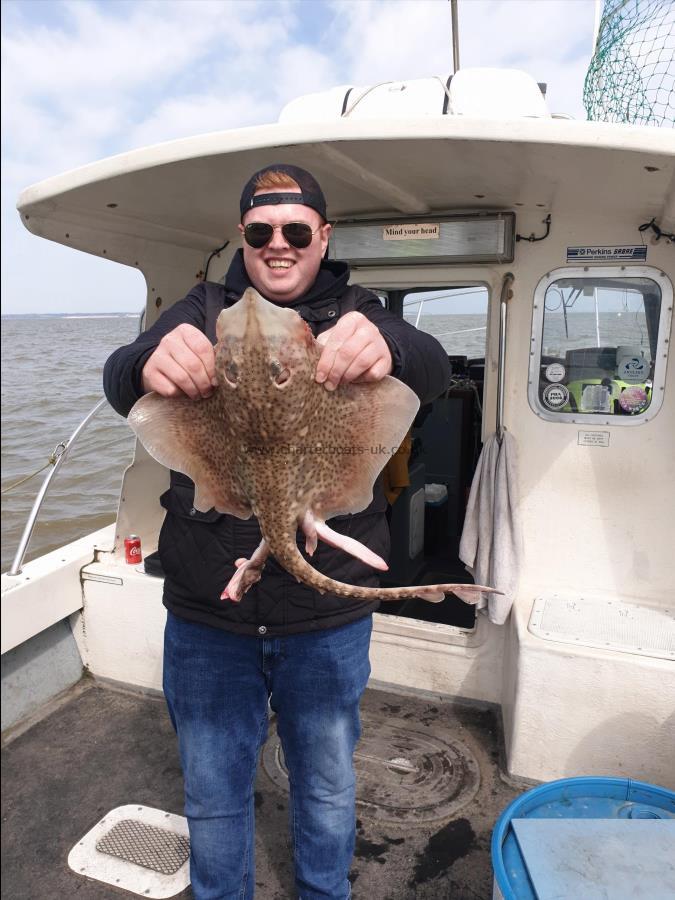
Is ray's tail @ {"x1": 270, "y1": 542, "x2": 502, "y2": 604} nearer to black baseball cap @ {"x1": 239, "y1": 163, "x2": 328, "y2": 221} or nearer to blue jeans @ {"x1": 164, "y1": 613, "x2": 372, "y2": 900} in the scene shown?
blue jeans @ {"x1": 164, "y1": 613, "x2": 372, "y2": 900}

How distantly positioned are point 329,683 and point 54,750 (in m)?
2.72

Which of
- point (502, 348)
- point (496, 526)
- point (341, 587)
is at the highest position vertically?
point (502, 348)

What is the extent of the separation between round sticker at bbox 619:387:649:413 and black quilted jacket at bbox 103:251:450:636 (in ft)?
7.71

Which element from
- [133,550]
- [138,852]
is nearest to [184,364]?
[138,852]

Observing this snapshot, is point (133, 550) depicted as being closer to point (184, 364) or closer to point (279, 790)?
point (279, 790)

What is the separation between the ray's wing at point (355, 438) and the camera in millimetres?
1834

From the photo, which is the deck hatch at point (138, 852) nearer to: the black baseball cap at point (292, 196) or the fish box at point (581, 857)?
the fish box at point (581, 857)

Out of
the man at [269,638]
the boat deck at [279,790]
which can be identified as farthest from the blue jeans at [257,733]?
the boat deck at [279,790]

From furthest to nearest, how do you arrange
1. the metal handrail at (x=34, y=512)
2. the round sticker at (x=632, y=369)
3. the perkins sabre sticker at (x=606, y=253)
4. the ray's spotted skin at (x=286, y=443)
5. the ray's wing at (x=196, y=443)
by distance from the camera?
the metal handrail at (x=34, y=512)
the round sticker at (x=632, y=369)
the perkins sabre sticker at (x=606, y=253)
the ray's wing at (x=196, y=443)
the ray's spotted skin at (x=286, y=443)

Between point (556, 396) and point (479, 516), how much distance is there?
3.10 ft

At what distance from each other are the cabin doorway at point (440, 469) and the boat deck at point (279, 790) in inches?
46.3

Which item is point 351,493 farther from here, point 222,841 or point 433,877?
point 433,877

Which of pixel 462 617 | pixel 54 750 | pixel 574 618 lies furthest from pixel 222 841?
pixel 462 617

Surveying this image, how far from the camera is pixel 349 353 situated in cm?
170
